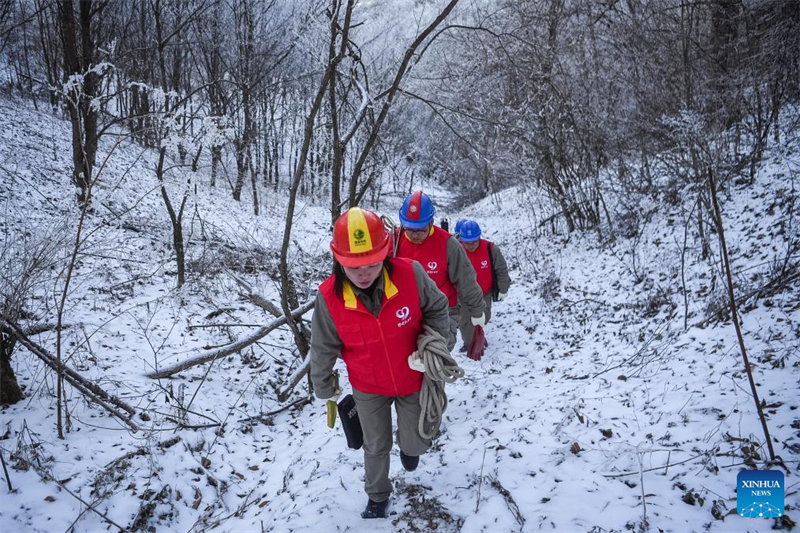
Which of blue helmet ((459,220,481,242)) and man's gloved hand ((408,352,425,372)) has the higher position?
blue helmet ((459,220,481,242))

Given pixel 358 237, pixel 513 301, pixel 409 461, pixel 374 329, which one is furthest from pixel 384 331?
pixel 513 301

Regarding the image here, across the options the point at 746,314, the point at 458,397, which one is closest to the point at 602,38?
the point at 746,314

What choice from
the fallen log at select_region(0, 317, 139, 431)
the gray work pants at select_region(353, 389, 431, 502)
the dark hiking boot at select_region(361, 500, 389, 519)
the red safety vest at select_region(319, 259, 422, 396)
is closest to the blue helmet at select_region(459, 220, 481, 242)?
the red safety vest at select_region(319, 259, 422, 396)

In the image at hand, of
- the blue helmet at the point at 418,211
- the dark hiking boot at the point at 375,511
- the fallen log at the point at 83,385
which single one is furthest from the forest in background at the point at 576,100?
the dark hiking boot at the point at 375,511

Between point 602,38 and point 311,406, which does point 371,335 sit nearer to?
point 311,406

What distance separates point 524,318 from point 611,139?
4.73 meters

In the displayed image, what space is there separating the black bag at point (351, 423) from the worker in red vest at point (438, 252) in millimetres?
1558

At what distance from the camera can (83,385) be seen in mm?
3742

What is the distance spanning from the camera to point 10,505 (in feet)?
8.91

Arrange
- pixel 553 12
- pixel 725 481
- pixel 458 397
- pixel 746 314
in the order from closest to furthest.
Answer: pixel 725 481 < pixel 746 314 < pixel 458 397 < pixel 553 12

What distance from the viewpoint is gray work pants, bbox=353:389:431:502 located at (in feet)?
8.80

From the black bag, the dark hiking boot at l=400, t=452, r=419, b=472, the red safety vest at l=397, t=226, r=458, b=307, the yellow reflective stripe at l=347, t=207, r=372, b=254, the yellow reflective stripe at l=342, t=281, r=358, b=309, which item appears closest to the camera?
the yellow reflective stripe at l=347, t=207, r=372, b=254

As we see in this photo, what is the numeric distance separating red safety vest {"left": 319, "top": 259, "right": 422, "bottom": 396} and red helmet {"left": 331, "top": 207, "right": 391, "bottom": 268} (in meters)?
0.22

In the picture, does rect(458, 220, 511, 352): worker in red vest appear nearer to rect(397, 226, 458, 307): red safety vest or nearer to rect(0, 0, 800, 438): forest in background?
rect(0, 0, 800, 438): forest in background
